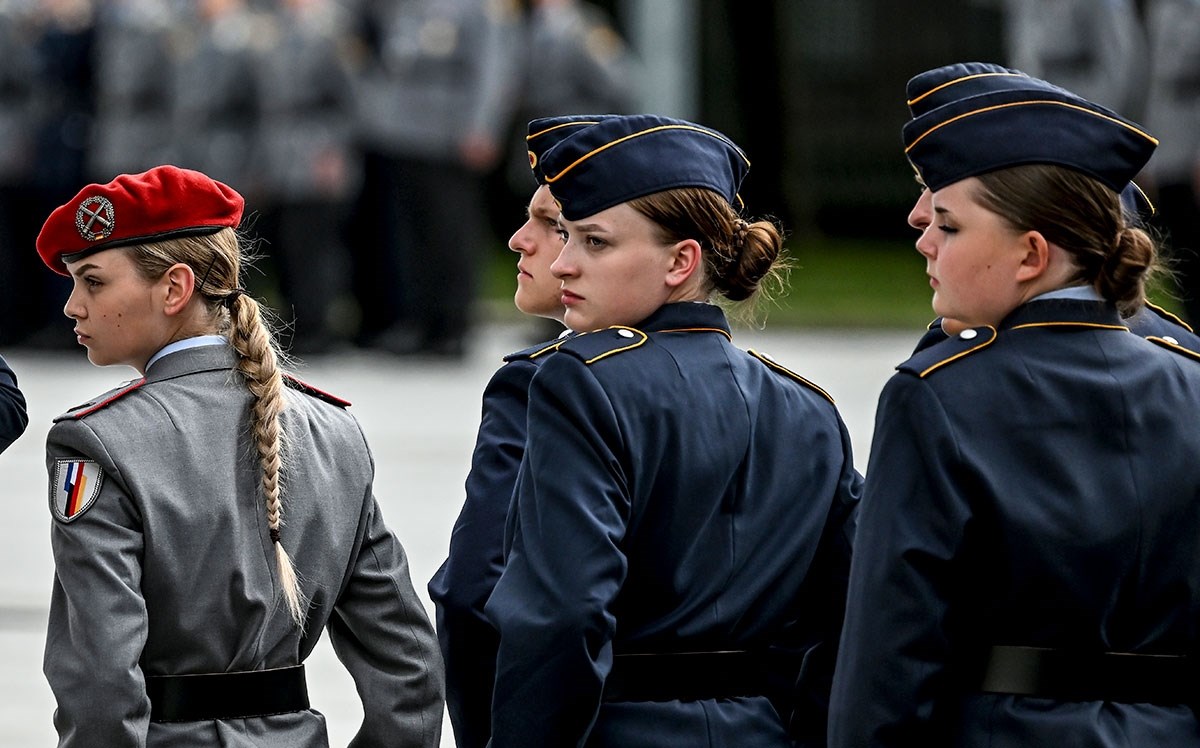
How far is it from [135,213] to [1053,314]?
1278 mm

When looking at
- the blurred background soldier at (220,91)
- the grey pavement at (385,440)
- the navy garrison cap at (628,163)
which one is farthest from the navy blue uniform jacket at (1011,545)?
the blurred background soldier at (220,91)

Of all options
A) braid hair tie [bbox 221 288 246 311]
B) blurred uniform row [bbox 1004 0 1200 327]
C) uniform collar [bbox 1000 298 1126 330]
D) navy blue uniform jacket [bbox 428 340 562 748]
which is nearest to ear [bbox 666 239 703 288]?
navy blue uniform jacket [bbox 428 340 562 748]

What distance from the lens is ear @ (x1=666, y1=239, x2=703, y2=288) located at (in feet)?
10.0

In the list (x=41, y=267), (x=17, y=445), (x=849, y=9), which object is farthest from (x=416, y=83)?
(x=849, y=9)

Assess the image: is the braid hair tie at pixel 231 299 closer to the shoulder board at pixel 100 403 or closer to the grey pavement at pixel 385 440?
the shoulder board at pixel 100 403

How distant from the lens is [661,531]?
2891 mm

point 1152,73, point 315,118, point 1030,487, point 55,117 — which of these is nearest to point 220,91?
point 315,118

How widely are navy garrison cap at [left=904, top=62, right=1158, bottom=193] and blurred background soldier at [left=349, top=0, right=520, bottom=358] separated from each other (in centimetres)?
979

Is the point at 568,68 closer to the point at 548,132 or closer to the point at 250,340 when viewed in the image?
the point at 548,132

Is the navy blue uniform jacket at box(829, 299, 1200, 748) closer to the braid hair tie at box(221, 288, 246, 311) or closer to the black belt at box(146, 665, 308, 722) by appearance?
the black belt at box(146, 665, 308, 722)

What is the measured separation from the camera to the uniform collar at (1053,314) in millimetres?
2689

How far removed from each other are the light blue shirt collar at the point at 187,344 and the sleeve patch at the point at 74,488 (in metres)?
0.25

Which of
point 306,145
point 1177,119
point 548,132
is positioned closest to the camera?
point 548,132

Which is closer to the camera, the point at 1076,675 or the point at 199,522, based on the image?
the point at 1076,675
